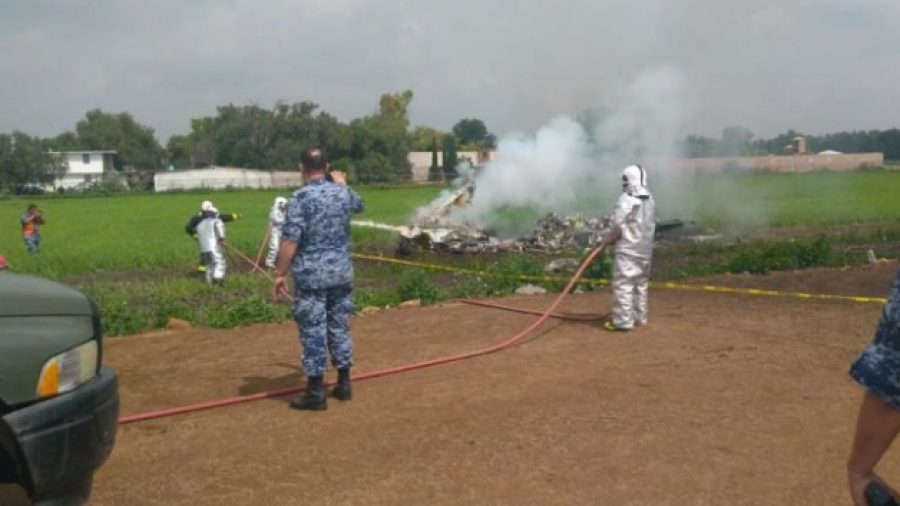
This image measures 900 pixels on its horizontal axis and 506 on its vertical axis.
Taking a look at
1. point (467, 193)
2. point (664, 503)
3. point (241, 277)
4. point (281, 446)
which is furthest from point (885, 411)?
point (467, 193)

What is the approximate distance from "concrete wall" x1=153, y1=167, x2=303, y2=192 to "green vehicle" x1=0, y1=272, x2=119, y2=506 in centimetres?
6912

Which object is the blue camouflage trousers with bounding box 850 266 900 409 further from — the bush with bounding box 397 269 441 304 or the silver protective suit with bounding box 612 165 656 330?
the bush with bounding box 397 269 441 304

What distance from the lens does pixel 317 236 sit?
7.10m

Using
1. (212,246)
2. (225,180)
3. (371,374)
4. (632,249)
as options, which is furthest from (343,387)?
(225,180)

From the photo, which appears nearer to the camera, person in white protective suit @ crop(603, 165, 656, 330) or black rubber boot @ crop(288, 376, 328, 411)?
black rubber boot @ crop(288, 376, 328, 411)

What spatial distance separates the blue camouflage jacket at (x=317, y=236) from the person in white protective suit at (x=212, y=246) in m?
10.0

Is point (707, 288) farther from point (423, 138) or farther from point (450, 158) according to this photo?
point (423, 138)

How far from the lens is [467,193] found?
2416cm

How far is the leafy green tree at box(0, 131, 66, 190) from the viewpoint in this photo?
85.9 m

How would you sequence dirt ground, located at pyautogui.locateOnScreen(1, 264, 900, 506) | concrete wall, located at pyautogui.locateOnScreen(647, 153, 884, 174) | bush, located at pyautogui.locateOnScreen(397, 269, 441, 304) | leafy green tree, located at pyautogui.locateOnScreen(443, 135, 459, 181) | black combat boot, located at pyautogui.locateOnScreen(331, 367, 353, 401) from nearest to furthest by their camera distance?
1. dirt ground, located at pyautogui.locateOnScreen(1, 264, 900, 506)
2. black combat boot, located at pyautogui.locateOnScreen(331, 367, 353, 401)
3. bush, located at pyautogui.locateOnScreen(397, 269, 441, 304)
4. concrete wall, located at pyautogui.locateOnScreen(647, 153, 884, 174)
5. leafy green tree, located at pyautogui.locateOnScreen(443, 135, 459, 181)

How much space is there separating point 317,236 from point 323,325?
66 cm

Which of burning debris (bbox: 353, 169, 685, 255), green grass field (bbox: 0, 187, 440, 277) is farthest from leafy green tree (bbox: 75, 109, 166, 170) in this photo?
burning debris (bbox: 353, 169, 685, 255)

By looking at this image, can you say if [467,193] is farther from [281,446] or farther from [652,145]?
[281,446]

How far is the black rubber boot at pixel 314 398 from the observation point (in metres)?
7.12
